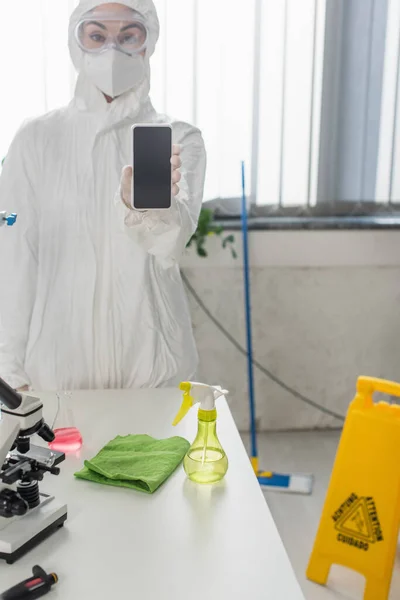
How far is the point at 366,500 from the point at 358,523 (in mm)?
77

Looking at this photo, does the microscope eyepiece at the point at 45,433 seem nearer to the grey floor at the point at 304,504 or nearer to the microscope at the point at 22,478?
the microscope at the point at 22,478

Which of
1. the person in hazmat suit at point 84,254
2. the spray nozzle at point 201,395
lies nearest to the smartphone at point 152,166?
the person in hazmat suit at point 84,254

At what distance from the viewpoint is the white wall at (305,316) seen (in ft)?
9.78

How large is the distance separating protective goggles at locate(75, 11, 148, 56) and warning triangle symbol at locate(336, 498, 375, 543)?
145 centimetres

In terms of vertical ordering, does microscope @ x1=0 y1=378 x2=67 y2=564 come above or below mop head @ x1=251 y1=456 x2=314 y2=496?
above

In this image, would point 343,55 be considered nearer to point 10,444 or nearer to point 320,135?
point 320,135

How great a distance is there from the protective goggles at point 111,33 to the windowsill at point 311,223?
51.2 inches

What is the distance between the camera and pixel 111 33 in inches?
65.4

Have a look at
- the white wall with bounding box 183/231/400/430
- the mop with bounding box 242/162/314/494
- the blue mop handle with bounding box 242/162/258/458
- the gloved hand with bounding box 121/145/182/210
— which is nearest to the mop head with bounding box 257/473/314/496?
the mop with bounding box 242/162/314/494

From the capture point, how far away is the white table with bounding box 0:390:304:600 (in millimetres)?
902

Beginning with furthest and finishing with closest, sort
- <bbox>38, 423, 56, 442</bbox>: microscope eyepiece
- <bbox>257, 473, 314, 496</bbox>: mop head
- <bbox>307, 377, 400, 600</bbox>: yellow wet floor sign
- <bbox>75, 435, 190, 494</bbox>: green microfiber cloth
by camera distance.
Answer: <bbox>257, 473, 314, 496</bbox>: mop head < <bbox>307, 377, 400, 600</bbox>: yellow wet floor sign < <bbox>75, 435, 190, 494</bbox>: green microfiber cloth < <bbox>38, 423, 56, 442</bbox>: microscope eyepiece

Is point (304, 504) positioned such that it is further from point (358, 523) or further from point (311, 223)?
point (311, 223)

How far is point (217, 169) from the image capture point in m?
2.87

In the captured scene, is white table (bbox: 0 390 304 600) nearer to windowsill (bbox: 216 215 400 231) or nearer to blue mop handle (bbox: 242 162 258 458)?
blue mop handle (bbox: 242 162 258 458)
